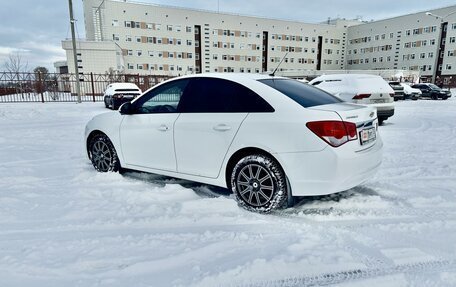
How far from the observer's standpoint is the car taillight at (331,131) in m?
3.02

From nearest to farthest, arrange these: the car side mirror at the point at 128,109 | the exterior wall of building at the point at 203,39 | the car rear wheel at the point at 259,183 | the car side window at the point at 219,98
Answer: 1. the car rear wheel at the point at 259,183
2. the car side window at the point at 219,98
3. the car side mirror at the point at 128,109
4. the exterior wall of building at the point at 203,39

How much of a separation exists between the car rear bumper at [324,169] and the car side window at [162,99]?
64.6 inches

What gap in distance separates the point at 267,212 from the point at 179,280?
1377 mm

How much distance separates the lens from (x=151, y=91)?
4.30 meters

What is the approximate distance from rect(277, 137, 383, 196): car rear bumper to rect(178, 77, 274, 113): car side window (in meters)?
0.62

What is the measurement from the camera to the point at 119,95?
15.7m

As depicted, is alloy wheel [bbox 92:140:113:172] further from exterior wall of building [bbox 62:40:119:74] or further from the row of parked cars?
exterior wall of building [bbox 62:40:119:74]

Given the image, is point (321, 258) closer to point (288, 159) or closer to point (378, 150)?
point (288, 159)

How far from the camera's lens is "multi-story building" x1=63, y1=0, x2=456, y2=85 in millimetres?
50781

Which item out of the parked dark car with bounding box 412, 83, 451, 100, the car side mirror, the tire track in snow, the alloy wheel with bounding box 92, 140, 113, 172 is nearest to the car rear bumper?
the tire track in snow

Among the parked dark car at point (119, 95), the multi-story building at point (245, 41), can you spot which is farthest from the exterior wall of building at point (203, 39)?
the parked dark car at point (119, 95)

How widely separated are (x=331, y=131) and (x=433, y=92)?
95.8 ft

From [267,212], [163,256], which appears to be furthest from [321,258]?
[163,256]

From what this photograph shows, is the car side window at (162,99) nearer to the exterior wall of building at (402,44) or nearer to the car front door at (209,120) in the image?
the car front door at (209,120)
